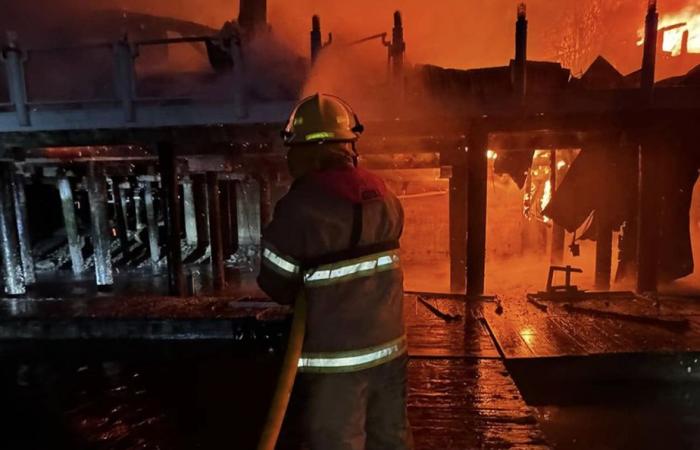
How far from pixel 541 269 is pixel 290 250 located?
12409 mm

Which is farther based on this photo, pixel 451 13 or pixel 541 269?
pixel 451 13

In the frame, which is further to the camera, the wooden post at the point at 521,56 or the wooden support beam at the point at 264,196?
the wooden support beam at the point at 264,196

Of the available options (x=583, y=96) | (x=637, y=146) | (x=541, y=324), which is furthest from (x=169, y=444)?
(x=637, y=146)

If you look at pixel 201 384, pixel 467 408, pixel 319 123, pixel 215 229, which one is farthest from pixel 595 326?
pixel 215 229

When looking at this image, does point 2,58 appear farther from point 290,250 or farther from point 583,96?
point 583,96

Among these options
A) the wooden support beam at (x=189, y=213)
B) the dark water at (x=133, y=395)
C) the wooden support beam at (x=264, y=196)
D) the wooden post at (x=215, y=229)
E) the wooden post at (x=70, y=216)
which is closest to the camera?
the dark water at (x=133, y=395)

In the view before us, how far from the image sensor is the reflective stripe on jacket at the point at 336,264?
5.88 ft

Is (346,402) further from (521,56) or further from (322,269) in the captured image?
(521,56)

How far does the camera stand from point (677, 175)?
23.5 feet

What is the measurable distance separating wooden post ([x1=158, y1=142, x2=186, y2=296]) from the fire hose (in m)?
6.66

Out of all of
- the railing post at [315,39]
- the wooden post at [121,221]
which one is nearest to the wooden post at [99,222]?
the wooden post at [121,221]

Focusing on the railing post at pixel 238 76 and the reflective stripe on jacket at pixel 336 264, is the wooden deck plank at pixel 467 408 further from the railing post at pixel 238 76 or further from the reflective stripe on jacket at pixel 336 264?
the railing post at pixel 238 76

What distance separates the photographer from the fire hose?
1840 mm

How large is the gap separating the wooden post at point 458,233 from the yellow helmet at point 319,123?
7.07 meters
